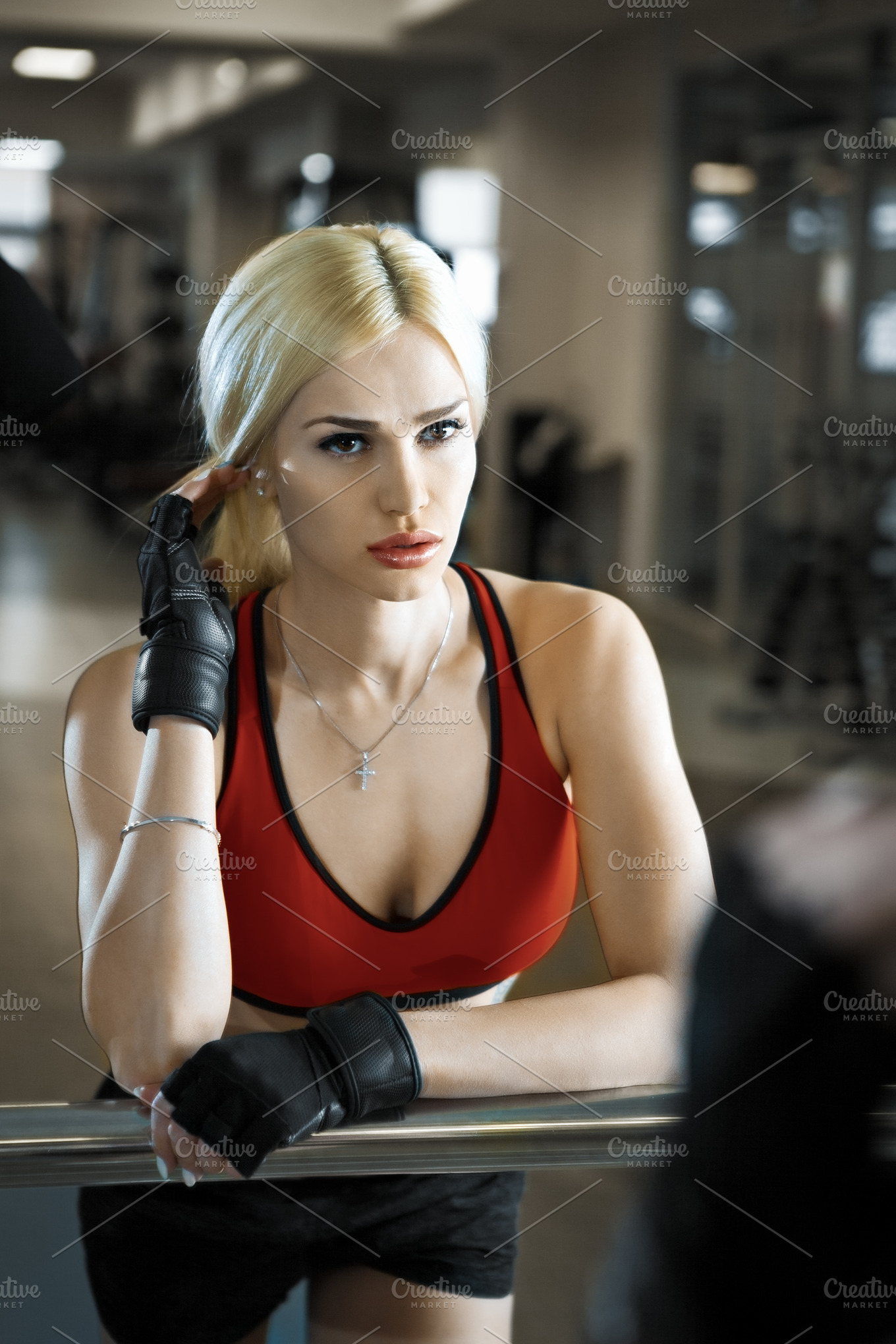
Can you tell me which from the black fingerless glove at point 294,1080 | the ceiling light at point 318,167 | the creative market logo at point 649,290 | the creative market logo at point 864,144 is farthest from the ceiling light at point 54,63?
the black fingerless glove at point 294,1080

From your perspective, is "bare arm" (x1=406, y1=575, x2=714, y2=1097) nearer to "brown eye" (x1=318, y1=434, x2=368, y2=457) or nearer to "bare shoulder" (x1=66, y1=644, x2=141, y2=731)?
"brown eye" (x1=318, y1=434, x2=368, y2=457)

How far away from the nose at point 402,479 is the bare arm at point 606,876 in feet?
0.74

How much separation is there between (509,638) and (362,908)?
1.03ft

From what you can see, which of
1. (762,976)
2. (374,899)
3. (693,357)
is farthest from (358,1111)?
(693,357)

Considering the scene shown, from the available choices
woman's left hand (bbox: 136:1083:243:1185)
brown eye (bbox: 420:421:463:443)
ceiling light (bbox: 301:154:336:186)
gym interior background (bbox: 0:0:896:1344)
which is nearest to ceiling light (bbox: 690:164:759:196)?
gym interior background (bbox: 0:0:896:1344)

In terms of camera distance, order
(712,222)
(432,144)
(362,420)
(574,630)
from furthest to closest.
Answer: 1. (432,144)
2. (712,222)
3. (574,630)
4. (362,420)

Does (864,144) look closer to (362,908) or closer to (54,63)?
(54,63)

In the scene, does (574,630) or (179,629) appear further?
(574,630)

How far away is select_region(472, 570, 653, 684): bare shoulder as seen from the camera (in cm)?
121

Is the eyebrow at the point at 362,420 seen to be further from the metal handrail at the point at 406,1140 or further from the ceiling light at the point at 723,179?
the ceiling light at the point at 723,179

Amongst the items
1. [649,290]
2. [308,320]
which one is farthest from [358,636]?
[649,290]

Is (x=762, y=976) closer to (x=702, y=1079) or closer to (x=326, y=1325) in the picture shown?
(x=702, y=1079)

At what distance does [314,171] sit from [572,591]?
235 inches

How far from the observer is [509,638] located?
127cm
